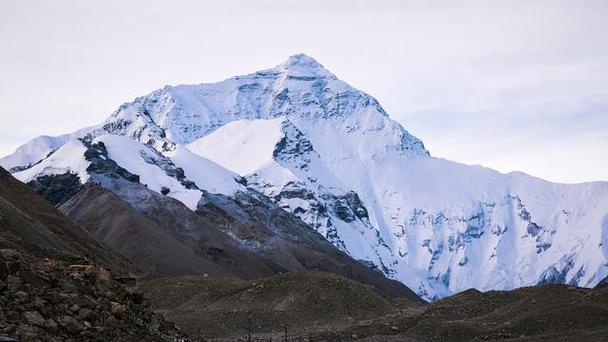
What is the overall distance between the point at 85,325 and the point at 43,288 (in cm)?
142

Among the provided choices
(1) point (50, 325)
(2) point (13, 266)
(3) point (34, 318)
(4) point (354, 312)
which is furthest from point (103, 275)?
(4) point (354, 312)

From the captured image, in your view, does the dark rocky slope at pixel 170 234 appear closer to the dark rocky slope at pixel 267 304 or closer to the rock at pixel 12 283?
the dark rocky slope at pixel 267 304

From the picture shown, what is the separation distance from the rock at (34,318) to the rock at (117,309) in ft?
10.0

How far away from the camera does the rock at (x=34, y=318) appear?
2298cm

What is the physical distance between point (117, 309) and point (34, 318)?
352 centimetres

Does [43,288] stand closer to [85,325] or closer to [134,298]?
[85,325]

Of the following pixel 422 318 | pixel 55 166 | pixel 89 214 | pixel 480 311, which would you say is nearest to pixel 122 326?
pixel 422 318

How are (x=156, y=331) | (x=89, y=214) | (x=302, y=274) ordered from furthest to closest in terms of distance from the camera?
(x=89, y=214), (x=302, y=274), (x=156, y=331)

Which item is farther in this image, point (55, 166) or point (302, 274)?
point (55, 166)

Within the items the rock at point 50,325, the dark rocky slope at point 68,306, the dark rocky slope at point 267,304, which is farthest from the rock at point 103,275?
the dark rocky slope at point 267,304

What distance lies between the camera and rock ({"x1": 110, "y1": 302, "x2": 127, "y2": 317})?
2620 centimetres

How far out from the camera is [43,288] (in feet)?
80.8

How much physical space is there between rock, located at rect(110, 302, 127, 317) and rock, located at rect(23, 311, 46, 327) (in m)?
3.06

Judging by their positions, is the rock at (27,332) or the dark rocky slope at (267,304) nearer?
the rock at (27,332)
